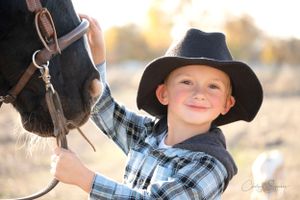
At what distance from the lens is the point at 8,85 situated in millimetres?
2699

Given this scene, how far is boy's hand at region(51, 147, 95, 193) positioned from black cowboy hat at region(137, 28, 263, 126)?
2.45 ft

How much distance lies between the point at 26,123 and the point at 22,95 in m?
0.13

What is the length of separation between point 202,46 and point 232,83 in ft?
0.85

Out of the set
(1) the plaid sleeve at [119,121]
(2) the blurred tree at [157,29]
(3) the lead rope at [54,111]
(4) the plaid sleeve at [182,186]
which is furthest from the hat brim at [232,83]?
(2) the blurred tree at [157,29]

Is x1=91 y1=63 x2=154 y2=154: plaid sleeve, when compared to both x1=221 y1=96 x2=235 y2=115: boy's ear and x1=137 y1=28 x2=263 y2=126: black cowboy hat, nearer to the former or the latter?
x1=137 y1=28 x2=263 y2=126: black cowboy hat

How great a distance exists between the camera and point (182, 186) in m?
2.54

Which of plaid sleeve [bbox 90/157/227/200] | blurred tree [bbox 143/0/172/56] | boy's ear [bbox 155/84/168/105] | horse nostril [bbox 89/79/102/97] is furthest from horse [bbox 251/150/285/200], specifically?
blurred tree [bbox 143/0/172/56]

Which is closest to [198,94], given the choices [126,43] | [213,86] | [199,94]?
[199,94]

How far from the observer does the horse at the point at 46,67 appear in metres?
2.58

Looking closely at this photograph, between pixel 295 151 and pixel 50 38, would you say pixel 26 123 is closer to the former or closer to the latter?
pixel 50 38

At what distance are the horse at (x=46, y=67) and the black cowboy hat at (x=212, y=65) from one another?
41 centimetres

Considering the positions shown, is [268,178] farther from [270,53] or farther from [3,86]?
[270,53]

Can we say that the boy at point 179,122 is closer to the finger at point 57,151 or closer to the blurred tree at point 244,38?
the finger at point 57,151

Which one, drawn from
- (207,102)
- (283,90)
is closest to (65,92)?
(207,102)
